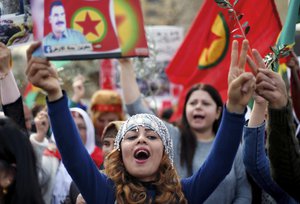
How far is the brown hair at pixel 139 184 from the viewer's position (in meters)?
4.05

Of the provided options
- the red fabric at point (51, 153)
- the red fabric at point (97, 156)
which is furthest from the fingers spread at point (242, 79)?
the red fabric at point (51, 153)

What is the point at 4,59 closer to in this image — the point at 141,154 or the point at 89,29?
the point at 89,29

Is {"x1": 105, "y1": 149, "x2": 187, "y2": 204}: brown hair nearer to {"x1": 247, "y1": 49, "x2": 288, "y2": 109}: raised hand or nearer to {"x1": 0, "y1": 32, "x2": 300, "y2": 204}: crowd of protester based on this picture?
{"x1": 0, "y1": 32, "x2": 300, "y2": 204}: crowd of protester

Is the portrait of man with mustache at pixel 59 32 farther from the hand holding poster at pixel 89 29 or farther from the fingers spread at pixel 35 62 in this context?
the fingers spread at pixel 35 62

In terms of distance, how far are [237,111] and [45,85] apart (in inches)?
36.5

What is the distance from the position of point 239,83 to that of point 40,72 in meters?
0.91

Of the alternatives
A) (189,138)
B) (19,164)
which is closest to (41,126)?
(189,138)

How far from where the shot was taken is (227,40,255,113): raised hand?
3.83m

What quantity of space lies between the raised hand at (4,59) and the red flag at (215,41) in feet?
5.81

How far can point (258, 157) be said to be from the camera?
4.46 meters

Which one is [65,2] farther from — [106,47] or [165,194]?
[165,194]

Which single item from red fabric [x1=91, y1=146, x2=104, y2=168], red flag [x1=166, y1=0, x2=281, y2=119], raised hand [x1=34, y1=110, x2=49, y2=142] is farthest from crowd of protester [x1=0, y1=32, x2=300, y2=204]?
raised hand [x1=34, y1=110, x2=49, y2=142]

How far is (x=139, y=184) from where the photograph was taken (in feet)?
13.6

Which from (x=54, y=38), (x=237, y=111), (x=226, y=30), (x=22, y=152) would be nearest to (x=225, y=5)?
(x=237, y=111)
